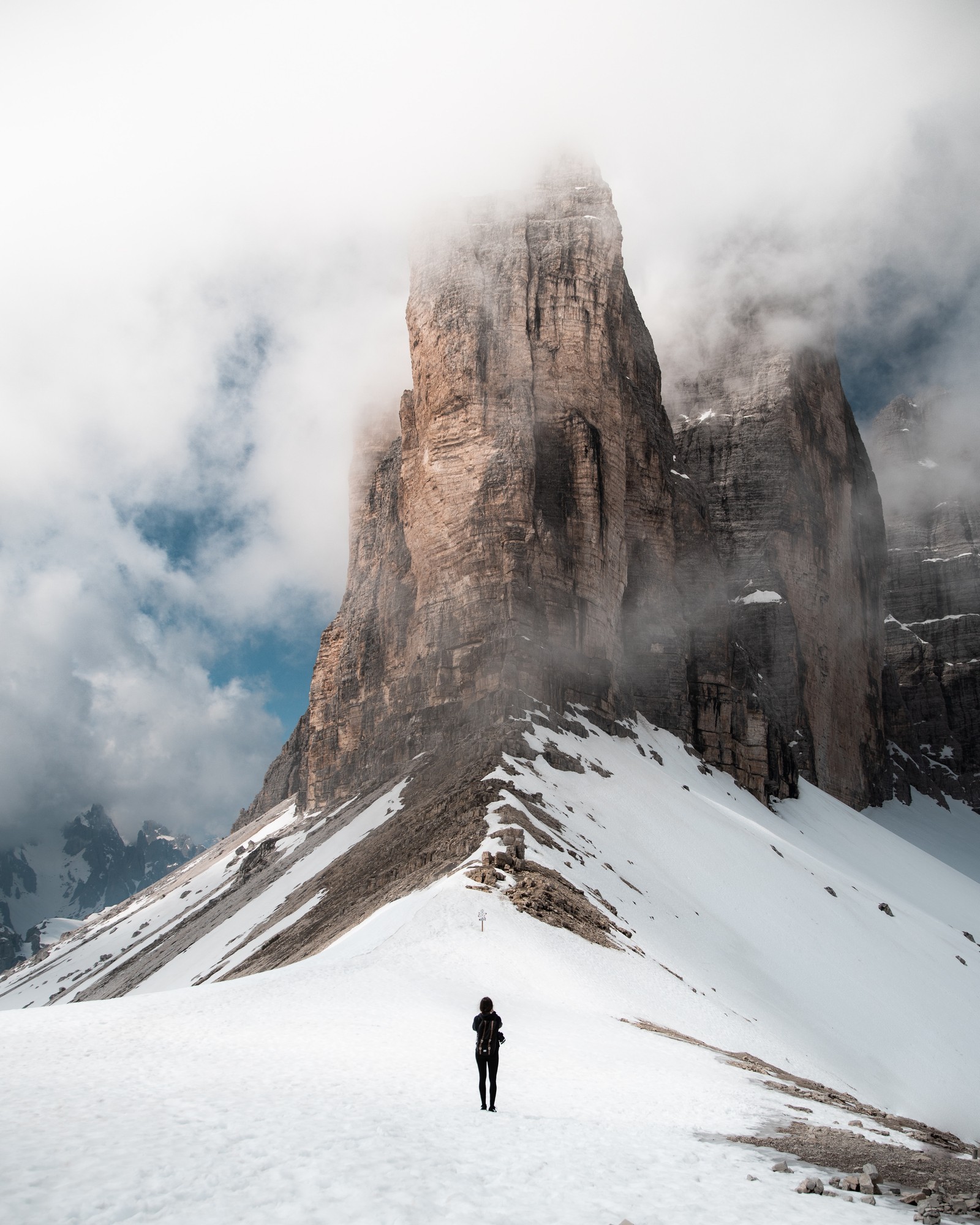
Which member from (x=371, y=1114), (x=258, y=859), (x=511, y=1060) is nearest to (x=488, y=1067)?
(x=371, y=1114)

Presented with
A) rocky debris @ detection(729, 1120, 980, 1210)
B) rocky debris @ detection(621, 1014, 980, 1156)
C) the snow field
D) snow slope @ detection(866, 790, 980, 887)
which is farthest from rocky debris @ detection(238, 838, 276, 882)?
snow slope @ detection(866, 790, 980, 887)

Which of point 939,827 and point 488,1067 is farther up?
point 939,827

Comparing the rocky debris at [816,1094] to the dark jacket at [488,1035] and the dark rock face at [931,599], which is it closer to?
the dark jacket at [488,1035]

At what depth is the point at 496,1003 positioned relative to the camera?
59.8 feet

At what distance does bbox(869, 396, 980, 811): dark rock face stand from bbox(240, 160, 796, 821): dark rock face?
64.6 m

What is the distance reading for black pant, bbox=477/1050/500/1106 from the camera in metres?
10.7

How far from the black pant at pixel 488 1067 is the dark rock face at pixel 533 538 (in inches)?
1466

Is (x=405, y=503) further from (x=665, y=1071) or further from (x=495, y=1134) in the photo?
(x=495, y=1134)

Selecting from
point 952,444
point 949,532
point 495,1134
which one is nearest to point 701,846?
point 495,1134

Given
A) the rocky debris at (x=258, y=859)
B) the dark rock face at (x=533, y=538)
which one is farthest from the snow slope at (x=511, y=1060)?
the rocky debris at (x=258, y=859)

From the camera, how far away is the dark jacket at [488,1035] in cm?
1090

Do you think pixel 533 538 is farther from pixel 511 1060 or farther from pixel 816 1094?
pixel 511 1060

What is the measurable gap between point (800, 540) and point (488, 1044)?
8888 cm

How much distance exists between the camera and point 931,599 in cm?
14588
